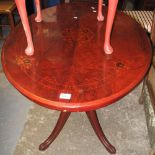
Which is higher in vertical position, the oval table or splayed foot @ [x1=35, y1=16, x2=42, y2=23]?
splayed foot @ [x1=35, y1=16, x2=42, y2=23]

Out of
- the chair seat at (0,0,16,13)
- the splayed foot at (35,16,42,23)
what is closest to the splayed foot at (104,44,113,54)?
the splayed foot at (35,16,42,23)

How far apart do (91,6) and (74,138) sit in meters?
1.01

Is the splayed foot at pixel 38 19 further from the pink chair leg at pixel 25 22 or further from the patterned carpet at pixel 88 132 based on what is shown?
the patterned carpet at pixel 88 132

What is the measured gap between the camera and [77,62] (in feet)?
3.85

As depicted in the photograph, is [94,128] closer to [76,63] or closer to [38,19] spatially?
[76,63]

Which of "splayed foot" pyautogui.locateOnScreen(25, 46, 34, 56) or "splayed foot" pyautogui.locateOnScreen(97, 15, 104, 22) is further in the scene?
"splayed foot" pyautogui.locateOnScreen(97, 15, 104, 22)

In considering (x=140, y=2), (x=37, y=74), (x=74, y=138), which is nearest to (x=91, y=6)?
(x=37, y=74)

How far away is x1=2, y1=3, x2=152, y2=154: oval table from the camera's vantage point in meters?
0.99

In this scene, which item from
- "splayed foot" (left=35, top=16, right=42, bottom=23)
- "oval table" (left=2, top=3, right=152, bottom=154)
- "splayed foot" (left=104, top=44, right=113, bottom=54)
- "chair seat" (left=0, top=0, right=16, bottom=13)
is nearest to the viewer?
"oval table" (left=2, top=3, right=152, bottom=154)

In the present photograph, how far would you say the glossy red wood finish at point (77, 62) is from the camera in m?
0.99

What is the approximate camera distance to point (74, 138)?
168 centimetres

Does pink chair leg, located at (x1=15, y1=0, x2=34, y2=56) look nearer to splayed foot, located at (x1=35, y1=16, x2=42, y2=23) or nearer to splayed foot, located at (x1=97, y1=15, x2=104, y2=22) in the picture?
splayed foot, located at (x1=35, y1=16, x2=42, y2=23)

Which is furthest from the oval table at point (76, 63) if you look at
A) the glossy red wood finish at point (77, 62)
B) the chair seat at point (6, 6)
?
the chair seat at point (6, 6)

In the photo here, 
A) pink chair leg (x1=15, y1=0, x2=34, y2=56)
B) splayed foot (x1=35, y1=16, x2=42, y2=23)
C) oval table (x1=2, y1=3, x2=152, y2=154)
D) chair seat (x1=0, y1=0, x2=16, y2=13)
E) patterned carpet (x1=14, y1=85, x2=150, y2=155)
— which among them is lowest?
patterned carpet (x1=14, y1=85, x2=150, y2=155)
